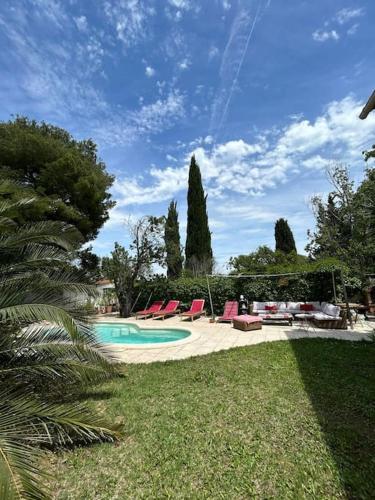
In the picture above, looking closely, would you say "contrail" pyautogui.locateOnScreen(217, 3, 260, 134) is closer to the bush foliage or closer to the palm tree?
the palm tree

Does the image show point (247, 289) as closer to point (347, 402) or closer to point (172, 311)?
point (172, 311)

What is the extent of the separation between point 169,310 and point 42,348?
12233 mm

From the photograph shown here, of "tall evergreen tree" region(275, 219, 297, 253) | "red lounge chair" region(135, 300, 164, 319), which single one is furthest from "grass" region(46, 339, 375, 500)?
"tall evergreen tree" region(275, 219, 297, 253)

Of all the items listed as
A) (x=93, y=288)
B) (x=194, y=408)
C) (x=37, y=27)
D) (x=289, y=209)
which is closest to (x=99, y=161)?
(x=37, y=27)

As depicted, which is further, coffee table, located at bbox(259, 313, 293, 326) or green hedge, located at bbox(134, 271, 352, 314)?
green hedge, located at bbox(134, 271, 352, 314)

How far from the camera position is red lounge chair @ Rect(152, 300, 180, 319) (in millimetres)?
15336

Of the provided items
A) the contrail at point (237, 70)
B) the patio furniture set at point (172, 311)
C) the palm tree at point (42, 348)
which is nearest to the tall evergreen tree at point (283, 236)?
the patio furniture set at point (172, 311)

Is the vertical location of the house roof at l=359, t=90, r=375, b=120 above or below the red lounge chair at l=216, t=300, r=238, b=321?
above

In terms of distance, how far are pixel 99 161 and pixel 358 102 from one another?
13637 mm

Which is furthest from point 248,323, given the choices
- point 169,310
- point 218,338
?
point 169,310

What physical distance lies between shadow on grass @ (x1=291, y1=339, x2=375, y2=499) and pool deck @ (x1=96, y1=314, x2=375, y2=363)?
1701mm

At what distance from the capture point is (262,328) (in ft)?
37.9

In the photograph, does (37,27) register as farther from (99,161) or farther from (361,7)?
(99,161)

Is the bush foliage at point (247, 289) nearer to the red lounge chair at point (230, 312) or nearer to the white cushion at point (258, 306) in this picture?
the white cushion at point (258, 306)
